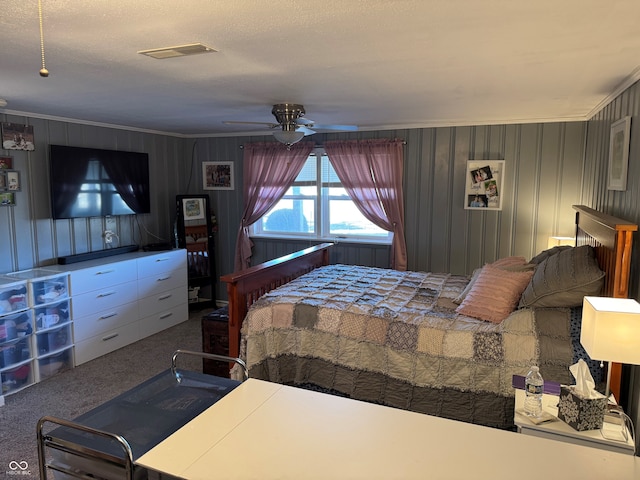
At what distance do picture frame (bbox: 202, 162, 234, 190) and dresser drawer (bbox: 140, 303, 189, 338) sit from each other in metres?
1.51

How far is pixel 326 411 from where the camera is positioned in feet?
5.14

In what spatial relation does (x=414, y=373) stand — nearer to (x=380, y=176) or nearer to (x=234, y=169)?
(x=380, y=176)

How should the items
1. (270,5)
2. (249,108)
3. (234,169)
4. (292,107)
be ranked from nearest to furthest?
(270,5)
(292,107)
(249,108)
(234,169)

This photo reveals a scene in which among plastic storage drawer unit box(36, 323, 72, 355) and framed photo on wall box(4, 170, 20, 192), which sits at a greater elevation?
framed photo on wall box(4, 170, 20, 192)

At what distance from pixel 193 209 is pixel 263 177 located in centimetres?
96

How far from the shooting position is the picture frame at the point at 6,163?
371 cm

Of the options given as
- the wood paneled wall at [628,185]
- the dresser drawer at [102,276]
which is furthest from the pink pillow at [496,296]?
the dresser drawer at [102,276]

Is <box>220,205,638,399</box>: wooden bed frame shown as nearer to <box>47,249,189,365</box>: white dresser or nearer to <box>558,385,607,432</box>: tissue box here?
<box>558,385,607,432</box>: tissue box

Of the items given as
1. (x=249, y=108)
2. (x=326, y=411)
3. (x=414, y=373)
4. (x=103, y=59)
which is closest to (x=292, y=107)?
(x=249, y=108)

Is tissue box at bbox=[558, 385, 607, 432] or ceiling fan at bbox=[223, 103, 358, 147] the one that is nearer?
tissue box at bbox=[558, 385, 607, 432]

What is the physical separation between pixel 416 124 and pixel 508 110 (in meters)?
0.99

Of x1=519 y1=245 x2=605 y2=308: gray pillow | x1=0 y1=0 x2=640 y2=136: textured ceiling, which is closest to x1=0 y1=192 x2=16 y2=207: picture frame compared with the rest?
x1=0 y1=0 x2=640 y2=136: textured ceiling

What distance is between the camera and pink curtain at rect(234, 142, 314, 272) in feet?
16.5

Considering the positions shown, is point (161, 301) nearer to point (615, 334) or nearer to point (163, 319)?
point (163, 319)
